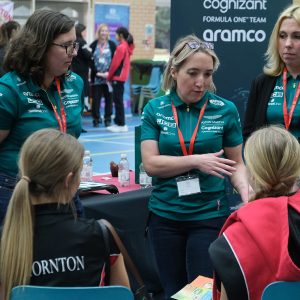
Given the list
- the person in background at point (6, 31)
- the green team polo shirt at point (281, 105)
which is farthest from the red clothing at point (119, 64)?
the green team polo shirt at point (281, 105)

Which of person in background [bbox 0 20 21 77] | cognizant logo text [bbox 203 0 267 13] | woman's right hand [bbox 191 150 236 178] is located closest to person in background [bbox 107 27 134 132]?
person in background [bbox 0 20 21 77]

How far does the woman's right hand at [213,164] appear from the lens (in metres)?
2.75

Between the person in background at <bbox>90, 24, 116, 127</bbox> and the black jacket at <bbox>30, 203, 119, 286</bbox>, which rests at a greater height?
the black jacket at <bbox>30, 203, 119, 286</bbox>

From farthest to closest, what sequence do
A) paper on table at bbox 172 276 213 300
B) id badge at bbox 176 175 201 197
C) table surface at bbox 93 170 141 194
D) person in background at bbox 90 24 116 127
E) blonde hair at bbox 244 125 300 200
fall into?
1. person in background at bbox 90 24 116 127
2. table surface at bbox 93 170 141 194
3. id badge at bbox 176 175 201 197
4. paper on table at bbox 172 276 213 300
5. blonde hair at bbox 244 125 300 200

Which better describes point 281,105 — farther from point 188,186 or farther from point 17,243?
point 17,243

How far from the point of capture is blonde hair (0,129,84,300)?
2.03 meters

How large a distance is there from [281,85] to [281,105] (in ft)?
0.42

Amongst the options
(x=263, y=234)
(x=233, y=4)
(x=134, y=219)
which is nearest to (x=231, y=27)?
(x=233, y=4)

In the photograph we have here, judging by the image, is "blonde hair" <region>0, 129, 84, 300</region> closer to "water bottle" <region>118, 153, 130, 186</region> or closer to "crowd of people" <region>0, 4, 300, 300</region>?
"crowd of people" <region>0, 4, 300, 300</region>

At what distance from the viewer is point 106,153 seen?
9969 mm

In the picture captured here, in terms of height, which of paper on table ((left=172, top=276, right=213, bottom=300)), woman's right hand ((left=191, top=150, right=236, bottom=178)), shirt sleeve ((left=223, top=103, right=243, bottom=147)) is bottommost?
paper on table ((left=172, top=276, right=213, bottom=300))

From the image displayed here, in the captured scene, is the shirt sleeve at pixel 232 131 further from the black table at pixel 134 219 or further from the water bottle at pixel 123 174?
the water bottle at pixel 123 174

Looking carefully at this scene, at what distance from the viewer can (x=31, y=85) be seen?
2891 mm

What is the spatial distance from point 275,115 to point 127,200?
106 centimetres
